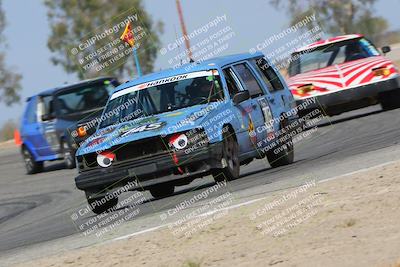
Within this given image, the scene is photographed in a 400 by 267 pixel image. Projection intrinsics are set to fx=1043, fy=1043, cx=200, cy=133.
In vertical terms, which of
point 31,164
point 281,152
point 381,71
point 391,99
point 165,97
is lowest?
point 391,99

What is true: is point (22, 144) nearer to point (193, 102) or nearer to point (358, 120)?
point (358, 120)

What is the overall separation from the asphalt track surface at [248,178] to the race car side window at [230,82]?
1125 millimetres

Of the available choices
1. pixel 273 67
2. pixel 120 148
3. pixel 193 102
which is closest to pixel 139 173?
pixel 120 148

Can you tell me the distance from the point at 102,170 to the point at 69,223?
74 centimetres

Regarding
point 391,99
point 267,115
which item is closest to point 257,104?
point 267,115

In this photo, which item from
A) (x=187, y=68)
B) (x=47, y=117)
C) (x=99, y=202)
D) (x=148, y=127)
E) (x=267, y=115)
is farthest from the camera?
(x=47, y=117)

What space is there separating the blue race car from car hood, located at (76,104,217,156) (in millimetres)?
11

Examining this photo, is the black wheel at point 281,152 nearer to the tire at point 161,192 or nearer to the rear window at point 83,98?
the tire at point 161,192

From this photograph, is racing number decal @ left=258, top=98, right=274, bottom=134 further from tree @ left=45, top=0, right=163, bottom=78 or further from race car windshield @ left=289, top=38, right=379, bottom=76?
tree @ left=45, top=0, right=163, bottom=78

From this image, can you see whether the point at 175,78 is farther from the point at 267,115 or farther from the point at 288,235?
the point at 288,235

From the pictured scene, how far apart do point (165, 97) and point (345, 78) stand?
728 cm

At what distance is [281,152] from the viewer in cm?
1426

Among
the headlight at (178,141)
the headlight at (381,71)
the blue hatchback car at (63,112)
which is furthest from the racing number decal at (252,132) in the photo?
the blue hatchback car at (63,112)

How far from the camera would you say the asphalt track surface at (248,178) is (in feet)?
39.0
